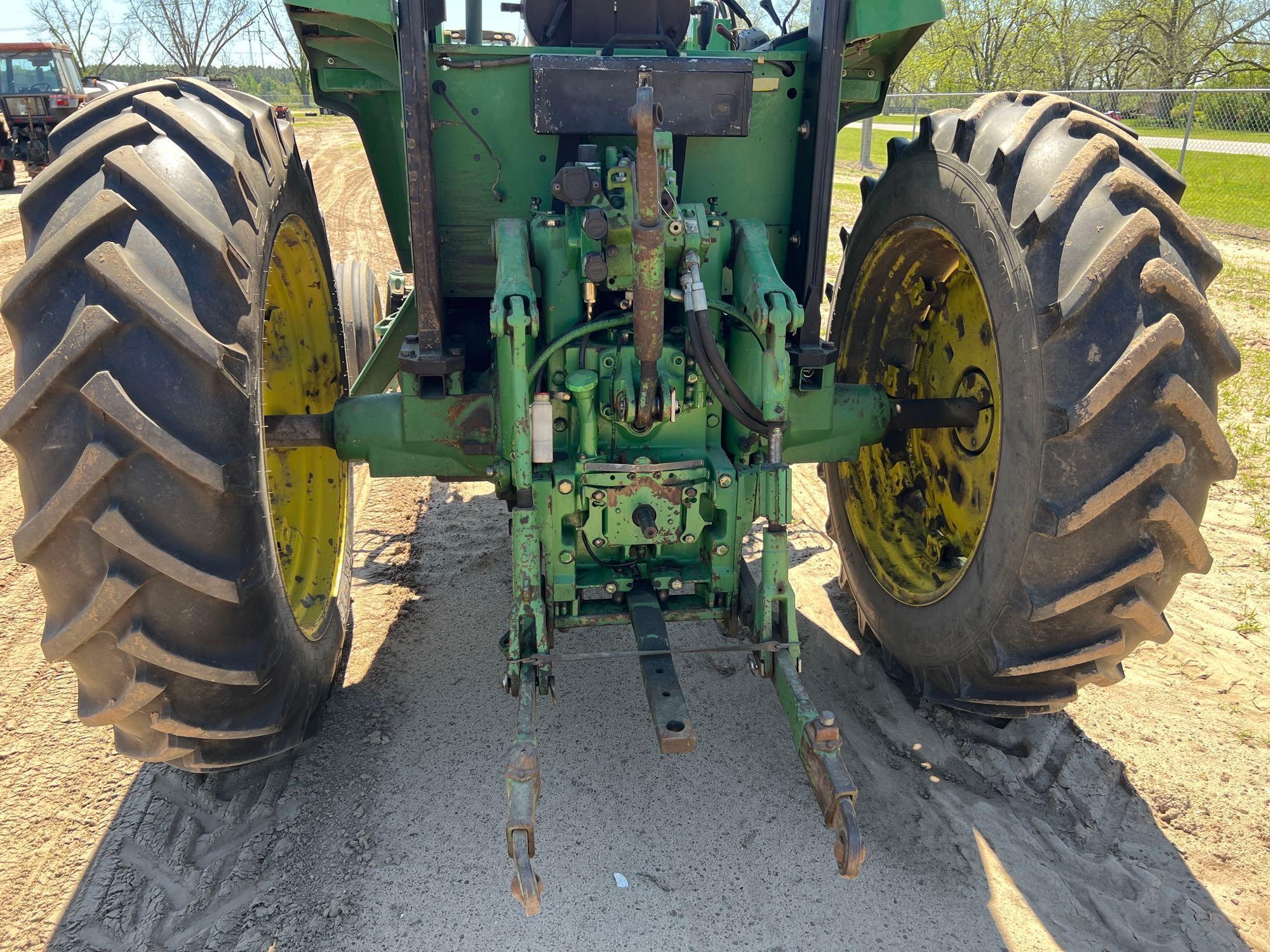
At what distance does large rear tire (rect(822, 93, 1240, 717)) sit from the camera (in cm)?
239

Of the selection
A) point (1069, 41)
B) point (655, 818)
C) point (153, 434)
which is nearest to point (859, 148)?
point (1069, 41)

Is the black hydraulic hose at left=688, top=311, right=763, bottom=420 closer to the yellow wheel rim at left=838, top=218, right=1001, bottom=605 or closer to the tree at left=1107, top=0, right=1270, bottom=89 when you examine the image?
the yellow wheel rim at left=838, top=218, right=1001, bottom=605

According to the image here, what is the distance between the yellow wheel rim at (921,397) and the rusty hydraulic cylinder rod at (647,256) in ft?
3.48

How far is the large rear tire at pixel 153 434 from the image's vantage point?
221cm

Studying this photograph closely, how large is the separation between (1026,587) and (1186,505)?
1.52 ft

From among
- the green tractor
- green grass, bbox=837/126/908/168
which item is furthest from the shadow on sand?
green grass, bbox=837/126/908/168

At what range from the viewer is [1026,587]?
8.38 feet

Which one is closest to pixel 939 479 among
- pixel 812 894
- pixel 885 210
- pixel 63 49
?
pixel 885 210

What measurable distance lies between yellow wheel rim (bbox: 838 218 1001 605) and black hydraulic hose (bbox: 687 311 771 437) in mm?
838

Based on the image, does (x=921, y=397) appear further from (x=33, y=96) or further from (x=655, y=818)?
(x=33, y=96)

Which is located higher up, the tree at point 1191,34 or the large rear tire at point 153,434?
the tree at point 1191,34

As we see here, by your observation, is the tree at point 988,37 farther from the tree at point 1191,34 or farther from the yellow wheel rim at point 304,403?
the yellow wheel rim at point 304,403

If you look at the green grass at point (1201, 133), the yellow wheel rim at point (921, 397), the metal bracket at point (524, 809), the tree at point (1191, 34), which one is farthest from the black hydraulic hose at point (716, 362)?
the tree at point (1191, 34)

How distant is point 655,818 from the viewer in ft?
9.53
